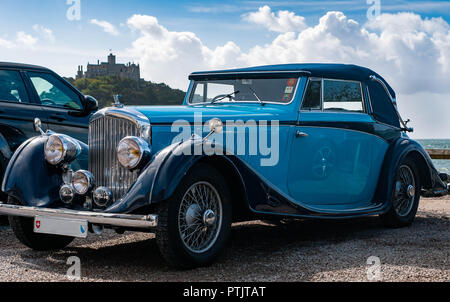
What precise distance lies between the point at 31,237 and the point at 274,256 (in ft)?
7.56

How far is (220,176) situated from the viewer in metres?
5.01

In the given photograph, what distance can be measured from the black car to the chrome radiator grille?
6.93ft

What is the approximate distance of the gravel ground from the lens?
4.66 m

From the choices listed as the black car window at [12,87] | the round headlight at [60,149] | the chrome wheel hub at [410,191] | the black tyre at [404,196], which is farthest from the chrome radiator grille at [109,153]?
the chrome wheel hub at [410,191]

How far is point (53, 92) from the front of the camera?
801cm

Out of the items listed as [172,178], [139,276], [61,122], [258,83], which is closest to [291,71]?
[258,83]

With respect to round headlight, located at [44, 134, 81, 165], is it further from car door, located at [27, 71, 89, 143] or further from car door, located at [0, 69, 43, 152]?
car door, located at [27, 71, 89, 143]

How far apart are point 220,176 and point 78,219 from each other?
1.21 metres

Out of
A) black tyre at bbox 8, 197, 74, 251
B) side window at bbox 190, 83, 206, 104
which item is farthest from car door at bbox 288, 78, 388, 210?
black tyre at bbox 8, 197, 74, 251

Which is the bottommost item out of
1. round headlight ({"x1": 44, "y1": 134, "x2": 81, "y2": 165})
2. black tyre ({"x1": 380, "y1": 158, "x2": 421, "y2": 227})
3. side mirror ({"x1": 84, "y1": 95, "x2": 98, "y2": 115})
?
black tyre ({"x1": 380, "y1": 158, "x2": 421, "y2": 227})

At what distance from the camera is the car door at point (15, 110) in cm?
730

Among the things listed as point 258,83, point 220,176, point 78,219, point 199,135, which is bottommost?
point 78,219
